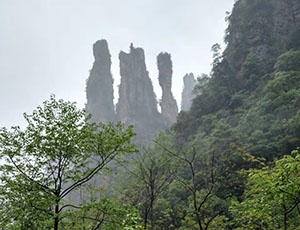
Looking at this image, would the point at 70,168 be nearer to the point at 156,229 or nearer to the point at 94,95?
the point at 156,229

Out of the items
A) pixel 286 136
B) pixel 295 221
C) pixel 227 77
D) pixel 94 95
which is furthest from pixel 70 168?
pixel 94 95

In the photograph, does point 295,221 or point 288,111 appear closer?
point 295,221

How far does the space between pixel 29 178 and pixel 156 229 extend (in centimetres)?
1071

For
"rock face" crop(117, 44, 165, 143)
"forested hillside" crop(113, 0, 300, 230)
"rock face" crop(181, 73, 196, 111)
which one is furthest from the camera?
"rock face" crop(181, 73, 196, 111)

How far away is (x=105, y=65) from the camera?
67.3 metres

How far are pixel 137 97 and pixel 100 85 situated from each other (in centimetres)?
1113

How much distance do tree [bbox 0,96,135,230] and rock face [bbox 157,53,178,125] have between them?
61076 mm

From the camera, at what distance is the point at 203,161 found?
57.7 ft

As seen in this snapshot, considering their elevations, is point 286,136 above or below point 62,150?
above

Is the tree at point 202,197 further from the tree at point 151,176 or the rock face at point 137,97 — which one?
the rock face at point 137,97

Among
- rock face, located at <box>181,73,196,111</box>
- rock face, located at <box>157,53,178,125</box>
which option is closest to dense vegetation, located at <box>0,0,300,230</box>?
rock face, located at <box>157,53,178,125</box>

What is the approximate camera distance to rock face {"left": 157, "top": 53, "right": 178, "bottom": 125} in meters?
66.6

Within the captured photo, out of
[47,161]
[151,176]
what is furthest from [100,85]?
[47,161]

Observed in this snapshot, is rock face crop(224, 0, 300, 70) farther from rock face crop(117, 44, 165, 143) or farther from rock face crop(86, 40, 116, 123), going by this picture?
rock face crop(86, 40, 116, 123)
